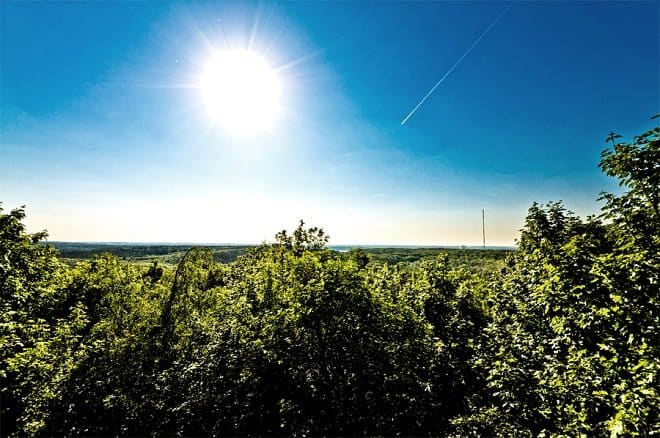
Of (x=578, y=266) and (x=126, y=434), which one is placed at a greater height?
(x=578, y=266)

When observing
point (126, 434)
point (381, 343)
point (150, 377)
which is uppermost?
point (381, 343)

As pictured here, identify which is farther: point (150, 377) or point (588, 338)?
point (150, 377)

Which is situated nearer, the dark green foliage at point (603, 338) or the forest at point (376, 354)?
the dark green foliage at point (603, 338)

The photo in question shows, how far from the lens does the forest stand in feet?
25.8

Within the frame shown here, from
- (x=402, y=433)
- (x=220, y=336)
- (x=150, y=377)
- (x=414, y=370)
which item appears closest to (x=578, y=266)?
(x=414, y=370)

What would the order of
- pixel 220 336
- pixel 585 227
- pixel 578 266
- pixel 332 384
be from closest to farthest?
pixel 578 266, pixel 332 384, pixel 220 336, pixel 585 227

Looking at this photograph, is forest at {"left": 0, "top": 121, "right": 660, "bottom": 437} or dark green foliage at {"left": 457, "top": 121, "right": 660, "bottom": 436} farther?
forest at {"left": 0, "top": 121, "right": 660, "bottom": 437}

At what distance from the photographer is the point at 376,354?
13320 millimetres

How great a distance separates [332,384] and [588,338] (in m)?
9.20

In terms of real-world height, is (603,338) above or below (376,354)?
above

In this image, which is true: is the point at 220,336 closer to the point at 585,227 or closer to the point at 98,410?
the point at 98,410

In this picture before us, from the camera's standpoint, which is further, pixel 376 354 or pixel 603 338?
pixel 376 354

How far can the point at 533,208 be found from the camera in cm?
1673

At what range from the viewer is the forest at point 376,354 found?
7875 millimetres
